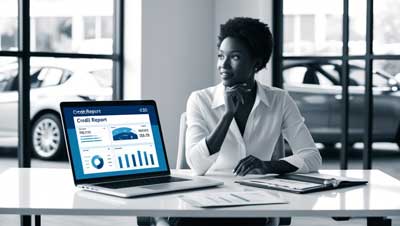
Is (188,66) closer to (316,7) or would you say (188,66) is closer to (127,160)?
(316,7)

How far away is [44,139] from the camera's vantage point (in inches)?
214

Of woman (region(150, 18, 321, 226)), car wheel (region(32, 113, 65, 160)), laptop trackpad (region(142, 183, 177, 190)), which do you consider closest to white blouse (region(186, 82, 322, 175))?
woman (region(150, 18, 321, 226))

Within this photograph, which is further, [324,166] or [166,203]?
[324,166]

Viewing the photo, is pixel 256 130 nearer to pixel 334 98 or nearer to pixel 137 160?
pixel 137 160

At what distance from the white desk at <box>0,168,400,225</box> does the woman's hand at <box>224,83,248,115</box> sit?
0.39m

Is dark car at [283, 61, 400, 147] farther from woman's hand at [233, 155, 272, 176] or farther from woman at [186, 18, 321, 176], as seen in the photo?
woman's hand at [233, 155, 272, 176]

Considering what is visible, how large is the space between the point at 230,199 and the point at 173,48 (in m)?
3.04

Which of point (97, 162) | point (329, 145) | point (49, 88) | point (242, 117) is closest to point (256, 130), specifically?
point (242, 117)

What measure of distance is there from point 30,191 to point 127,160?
1.14 ft

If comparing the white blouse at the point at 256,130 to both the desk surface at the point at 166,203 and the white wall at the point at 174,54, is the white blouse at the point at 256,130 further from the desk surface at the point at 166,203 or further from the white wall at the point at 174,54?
the white wall at the point at 174,54

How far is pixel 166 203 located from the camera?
1.97m

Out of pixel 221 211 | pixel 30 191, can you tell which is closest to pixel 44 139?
pixel 30 191

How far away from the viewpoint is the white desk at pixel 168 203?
1878mm

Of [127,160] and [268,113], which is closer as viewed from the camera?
[127,160]
